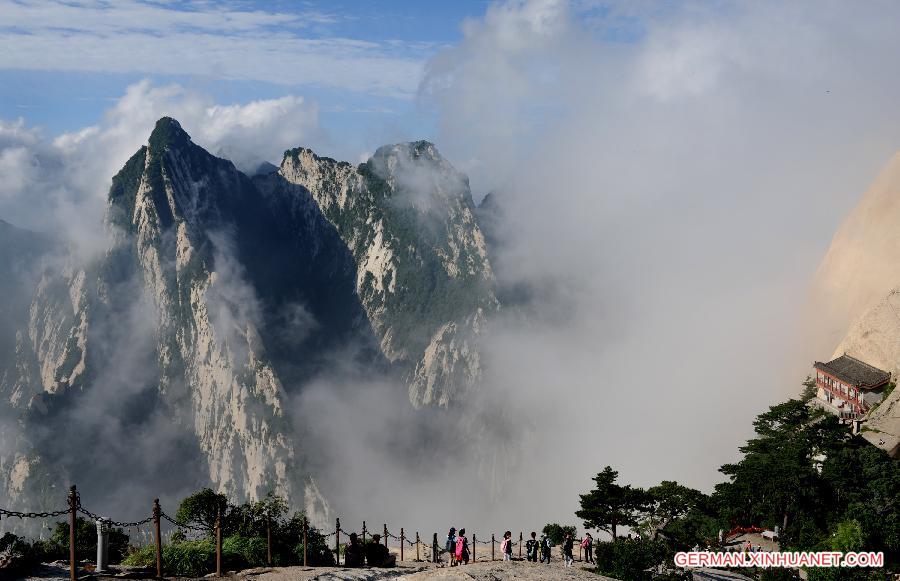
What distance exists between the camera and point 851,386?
79.8 m

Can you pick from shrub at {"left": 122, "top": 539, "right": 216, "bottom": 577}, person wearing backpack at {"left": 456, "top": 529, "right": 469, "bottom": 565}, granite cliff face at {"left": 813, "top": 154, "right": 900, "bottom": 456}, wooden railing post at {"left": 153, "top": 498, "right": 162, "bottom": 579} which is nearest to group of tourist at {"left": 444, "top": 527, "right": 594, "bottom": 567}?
person wearing backpack at {"left": 456, "top": 529, "right": 469, "bottom": 565}

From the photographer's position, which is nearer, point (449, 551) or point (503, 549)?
point (449, 551)

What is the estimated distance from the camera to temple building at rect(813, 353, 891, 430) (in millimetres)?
77800

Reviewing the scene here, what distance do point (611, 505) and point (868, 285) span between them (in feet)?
241

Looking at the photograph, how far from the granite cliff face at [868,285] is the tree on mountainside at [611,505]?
3359 cm

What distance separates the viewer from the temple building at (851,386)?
7780cm

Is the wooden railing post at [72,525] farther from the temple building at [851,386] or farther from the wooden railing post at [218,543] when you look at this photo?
the temple building at [851,386]

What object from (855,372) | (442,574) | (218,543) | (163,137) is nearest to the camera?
(442,574)

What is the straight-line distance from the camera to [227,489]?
194875 mm

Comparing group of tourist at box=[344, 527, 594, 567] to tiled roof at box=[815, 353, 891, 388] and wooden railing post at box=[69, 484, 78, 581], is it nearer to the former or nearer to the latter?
wooden railing post at box=[69, 484, 78, 581]

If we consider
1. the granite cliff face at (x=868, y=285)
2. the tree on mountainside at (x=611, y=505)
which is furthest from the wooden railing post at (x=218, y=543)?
the granite cliff face at (x=868, y=285)

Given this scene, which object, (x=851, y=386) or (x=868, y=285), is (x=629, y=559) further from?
(x=868, y=285)

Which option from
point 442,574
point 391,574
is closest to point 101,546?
point 391,574

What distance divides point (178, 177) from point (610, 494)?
17596cm
